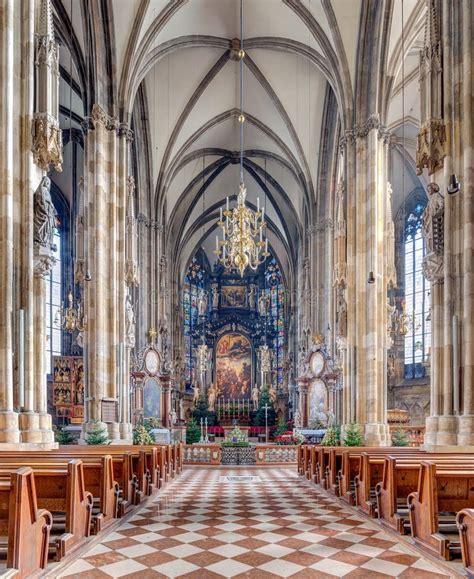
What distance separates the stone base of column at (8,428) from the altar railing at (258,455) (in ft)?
37.5

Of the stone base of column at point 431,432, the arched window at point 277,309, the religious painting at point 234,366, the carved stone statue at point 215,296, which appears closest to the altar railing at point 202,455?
the stone base of column at point 431,432

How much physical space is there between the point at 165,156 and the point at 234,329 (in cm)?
1926

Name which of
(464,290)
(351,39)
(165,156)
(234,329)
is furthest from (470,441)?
(234,329)

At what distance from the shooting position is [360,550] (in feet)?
19.4

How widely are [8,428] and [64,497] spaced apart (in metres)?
3.07

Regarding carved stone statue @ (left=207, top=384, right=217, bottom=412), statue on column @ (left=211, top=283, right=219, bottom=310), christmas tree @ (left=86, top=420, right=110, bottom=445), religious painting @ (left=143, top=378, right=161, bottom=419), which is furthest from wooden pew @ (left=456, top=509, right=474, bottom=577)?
statue on column @ (left=211, top=283, right=219, bottom=310)

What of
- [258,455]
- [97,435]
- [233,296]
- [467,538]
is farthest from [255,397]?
[467,538]

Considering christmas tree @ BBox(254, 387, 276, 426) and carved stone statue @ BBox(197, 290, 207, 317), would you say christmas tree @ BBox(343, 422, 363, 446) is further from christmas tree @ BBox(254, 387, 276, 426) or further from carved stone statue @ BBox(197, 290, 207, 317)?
carved stone statue @ BBox(197, 290, 207, 317)

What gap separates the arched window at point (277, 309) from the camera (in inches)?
1629

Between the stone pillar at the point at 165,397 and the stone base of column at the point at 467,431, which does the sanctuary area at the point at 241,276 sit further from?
the stone pillar at the point at 165,397

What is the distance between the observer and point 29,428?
357 inches

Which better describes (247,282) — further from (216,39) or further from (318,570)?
(318,570)

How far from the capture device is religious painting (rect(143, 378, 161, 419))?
25.5m

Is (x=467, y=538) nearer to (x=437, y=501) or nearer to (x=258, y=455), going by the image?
(x=437, y=501)
